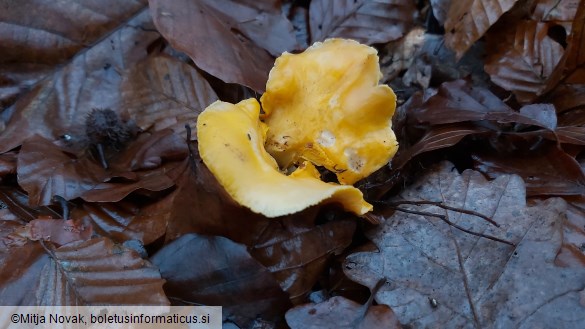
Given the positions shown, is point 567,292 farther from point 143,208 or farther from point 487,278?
point 143,208

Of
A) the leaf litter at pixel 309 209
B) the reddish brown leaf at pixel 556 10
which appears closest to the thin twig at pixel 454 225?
the leaf litter at pixel 309 209

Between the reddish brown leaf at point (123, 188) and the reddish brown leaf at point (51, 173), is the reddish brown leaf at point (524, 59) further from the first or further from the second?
the reddish brown leaf at point (51, 173)

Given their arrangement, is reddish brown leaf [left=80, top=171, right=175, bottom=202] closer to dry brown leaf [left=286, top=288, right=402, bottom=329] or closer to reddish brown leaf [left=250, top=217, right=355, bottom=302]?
reddish brown leaf [left=250, top=217, right=355, bottom=302]

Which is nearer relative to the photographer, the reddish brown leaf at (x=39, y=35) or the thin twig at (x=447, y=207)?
the thin twig at (x=447, y=207)

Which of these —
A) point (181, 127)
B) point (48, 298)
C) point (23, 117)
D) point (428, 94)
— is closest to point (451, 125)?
point (428, 94)

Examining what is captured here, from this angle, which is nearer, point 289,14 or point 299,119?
point 299,119

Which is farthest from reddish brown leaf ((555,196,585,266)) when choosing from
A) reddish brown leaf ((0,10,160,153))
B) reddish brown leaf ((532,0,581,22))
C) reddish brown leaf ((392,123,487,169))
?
reddish brown leaf ((0,10,160,153))
